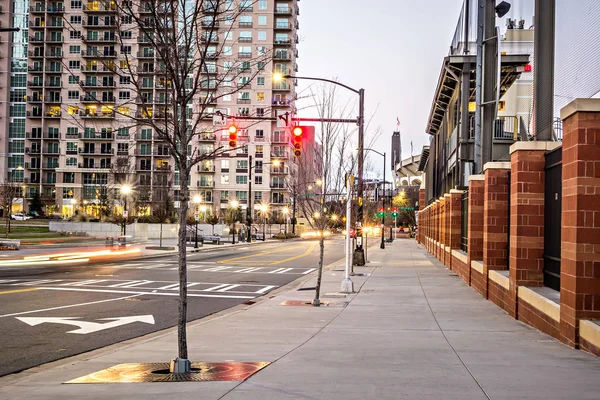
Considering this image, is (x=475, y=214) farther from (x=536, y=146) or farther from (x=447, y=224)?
(x=447, y=224)

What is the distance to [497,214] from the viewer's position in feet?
57.1

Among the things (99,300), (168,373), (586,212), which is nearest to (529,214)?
(586,212)

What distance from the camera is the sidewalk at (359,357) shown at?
7051mm

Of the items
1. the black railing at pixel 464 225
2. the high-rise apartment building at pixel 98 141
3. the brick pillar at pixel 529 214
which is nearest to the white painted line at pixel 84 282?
the black railing at pixel 464 225

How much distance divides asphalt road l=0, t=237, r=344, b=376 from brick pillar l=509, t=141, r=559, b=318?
799 centimetres

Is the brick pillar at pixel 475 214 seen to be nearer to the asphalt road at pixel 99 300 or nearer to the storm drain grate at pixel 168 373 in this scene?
the asphalt road at pixel 99 300

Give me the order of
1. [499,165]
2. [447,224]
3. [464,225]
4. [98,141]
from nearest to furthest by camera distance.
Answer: [499,165]
[464,225]
[447,224]
[98,141]

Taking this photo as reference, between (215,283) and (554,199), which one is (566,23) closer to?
(554,199)

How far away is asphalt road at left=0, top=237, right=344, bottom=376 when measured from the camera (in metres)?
12.0

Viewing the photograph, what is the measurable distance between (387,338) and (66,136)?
11225 cm

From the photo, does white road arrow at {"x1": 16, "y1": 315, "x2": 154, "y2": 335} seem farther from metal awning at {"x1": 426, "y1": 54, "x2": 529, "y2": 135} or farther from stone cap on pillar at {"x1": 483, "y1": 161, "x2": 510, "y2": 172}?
metal awning at {"x1": 426, "y1": 54, "x2": 529, "y2": 135}

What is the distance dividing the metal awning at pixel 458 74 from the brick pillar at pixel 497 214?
1381 centimetres

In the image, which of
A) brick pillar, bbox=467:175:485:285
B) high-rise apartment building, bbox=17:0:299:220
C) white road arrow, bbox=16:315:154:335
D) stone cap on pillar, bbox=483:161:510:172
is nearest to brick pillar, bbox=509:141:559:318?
stone cap on pillar, bbox=483:161:510:172

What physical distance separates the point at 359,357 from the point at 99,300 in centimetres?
1135
